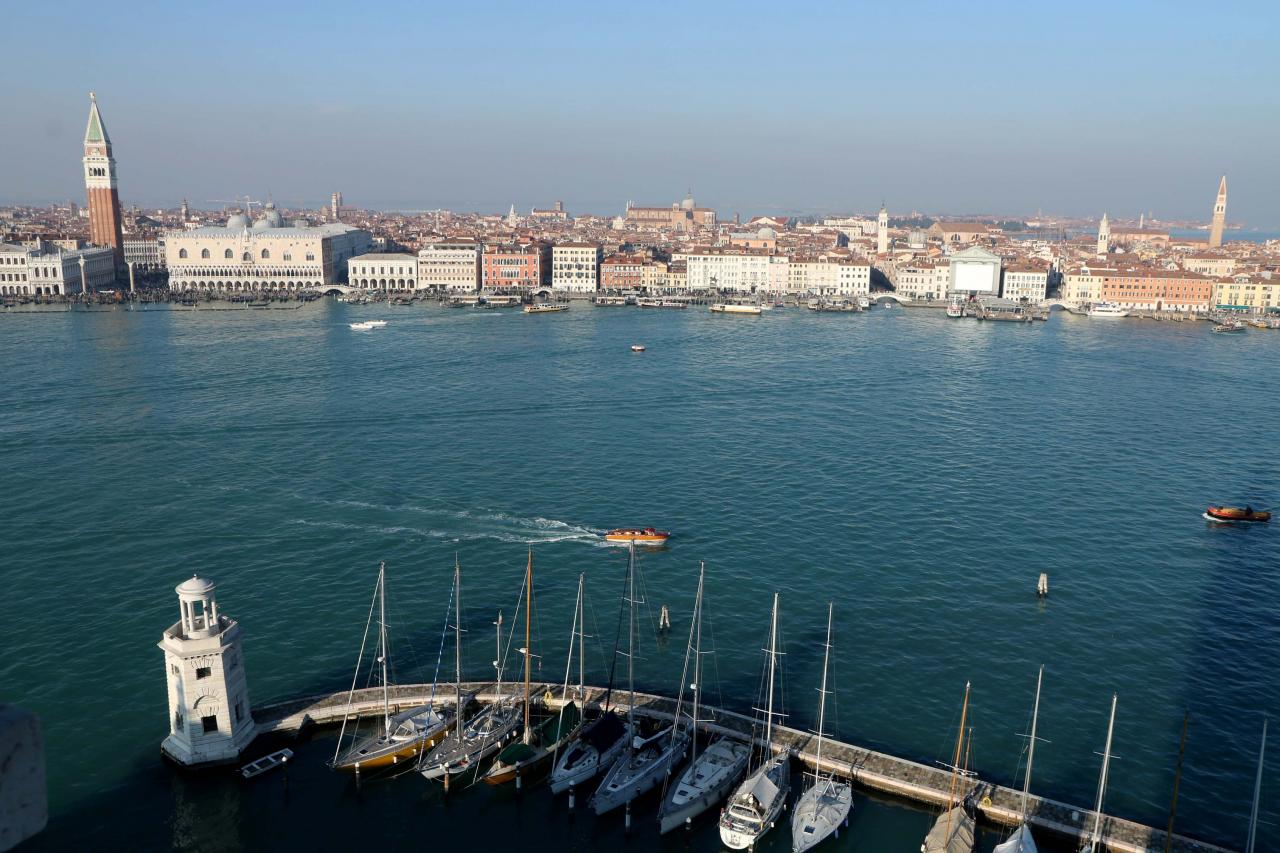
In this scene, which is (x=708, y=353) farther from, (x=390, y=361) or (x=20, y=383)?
(x=20, y=383)

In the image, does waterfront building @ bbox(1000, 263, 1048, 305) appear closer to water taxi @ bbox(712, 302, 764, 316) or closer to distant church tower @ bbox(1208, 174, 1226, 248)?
water taxi @ bbox(712, 302, 764, 316)

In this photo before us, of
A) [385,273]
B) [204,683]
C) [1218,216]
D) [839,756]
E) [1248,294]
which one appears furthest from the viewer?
[1218,216]

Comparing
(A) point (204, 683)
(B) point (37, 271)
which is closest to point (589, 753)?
(A) point (204, 683)

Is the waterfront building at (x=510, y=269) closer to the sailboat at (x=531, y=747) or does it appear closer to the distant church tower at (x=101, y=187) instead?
the distant church tower at (x=101, y=187)

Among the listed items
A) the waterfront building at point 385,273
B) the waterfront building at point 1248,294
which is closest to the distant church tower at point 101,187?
the waterfront building at point 385,273

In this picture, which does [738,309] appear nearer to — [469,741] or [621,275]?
[621,275]

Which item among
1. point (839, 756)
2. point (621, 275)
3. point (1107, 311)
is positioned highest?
point (621, 275)

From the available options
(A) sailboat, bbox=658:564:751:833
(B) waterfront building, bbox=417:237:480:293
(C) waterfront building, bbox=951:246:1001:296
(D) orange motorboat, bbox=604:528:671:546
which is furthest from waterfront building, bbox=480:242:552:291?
(A) sailboat, bbox=658:564:751:833
